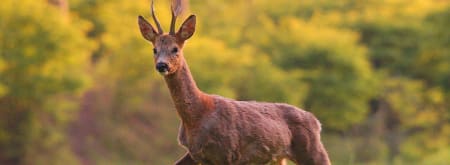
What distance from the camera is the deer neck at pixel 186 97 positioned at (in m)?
10.1

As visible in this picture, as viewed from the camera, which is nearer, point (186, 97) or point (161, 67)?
point (161, 67)

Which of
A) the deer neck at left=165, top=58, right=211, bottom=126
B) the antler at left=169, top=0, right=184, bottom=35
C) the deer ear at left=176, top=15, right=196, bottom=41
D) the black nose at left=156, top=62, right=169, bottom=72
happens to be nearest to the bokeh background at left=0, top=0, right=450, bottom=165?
the deer neck at left=165, top=58, right=211, bottom=126

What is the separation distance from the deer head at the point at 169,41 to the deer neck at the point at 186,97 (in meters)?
0.14

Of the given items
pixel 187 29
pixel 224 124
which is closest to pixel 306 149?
pixel 224 124

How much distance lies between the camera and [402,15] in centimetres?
6112

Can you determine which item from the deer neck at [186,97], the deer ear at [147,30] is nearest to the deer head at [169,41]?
the deer ear at [147,30]

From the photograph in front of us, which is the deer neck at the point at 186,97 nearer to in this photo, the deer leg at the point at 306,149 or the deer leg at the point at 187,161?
the deer leg at the point at 187,161

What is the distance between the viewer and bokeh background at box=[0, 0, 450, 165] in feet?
143

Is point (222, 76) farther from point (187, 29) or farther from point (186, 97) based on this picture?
point (187, 29)

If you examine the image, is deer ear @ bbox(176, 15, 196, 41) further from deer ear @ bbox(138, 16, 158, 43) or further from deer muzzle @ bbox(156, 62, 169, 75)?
deer muzzle @ bbox(156, 62, 169, 75)

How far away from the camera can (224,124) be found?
402 inches

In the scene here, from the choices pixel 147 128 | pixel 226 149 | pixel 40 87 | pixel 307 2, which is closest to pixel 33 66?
pixel 40 87

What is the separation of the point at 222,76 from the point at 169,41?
137ft

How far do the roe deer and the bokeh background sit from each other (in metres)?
30.8
